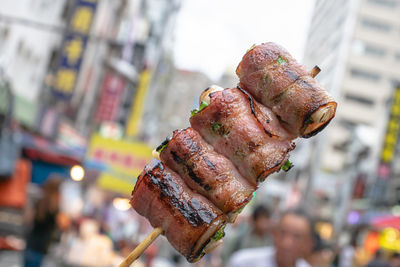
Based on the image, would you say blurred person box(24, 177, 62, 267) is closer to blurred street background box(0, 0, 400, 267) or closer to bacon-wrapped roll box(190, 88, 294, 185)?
blurred street background box(0, 0, 400, 267)

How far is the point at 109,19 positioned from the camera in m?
27.4

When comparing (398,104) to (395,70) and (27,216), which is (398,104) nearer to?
(27,216)

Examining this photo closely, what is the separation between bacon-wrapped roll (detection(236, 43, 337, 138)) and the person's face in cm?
281

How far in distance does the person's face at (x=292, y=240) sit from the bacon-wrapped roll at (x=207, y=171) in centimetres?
279

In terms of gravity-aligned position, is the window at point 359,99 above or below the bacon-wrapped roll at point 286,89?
below

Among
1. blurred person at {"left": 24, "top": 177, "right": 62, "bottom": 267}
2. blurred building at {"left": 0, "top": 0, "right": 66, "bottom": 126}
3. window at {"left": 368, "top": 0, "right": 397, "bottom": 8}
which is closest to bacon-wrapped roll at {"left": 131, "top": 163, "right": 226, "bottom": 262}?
blurred person at {"left": 24, "top": 177, "right": 62, "bottom": 267}

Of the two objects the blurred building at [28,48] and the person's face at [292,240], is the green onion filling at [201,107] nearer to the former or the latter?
the person's face at [292,240]

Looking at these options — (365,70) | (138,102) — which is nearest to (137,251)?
(138,102)

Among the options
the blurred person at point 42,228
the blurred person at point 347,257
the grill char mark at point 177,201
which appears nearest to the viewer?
the grill char mark at point 177,201

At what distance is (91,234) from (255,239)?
10.2 ft

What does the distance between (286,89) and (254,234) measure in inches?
269

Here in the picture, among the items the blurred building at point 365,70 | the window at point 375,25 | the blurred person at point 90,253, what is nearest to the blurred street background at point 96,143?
the blurred person at point 90,253

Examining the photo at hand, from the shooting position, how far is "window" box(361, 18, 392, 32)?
80.9m

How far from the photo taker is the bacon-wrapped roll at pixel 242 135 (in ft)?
8.40
